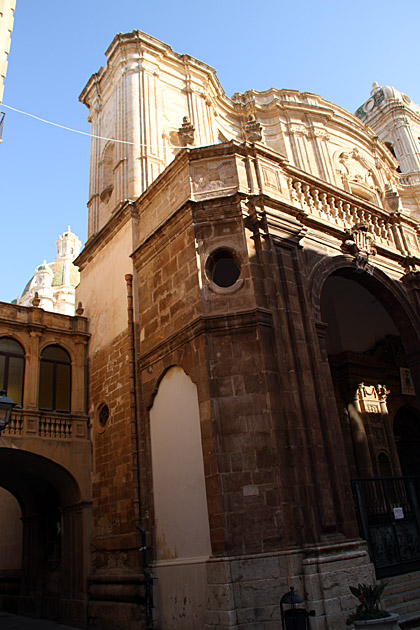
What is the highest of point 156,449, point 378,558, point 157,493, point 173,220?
point 173,220

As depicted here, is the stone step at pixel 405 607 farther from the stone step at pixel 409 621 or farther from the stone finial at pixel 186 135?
the stone finial at pixel 186 135

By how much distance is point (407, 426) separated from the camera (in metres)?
17.7

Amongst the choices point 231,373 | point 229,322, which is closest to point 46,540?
point 231,373

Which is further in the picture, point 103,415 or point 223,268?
point 103,415

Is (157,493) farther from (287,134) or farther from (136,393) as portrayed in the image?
(287,134)

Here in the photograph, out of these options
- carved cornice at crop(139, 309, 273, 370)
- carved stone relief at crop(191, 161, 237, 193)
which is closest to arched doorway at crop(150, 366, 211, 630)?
carved cornice at crop(139, 309, 273, 370)

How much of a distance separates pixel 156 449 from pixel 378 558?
461 centimetres

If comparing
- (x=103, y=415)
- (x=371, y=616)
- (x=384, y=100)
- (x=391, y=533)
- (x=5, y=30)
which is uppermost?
(x=384, y=100)

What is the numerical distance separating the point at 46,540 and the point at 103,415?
178 inches

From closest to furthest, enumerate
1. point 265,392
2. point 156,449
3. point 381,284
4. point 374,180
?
point 265,392
point 156,449
point 381,284
point 374,180

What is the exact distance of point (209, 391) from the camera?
912 centimetres

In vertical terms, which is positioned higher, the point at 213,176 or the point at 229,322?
the point at 213,176

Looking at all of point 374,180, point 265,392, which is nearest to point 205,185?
point 265,392

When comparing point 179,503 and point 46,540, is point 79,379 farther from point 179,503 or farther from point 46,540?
point 179,503
